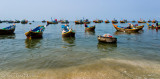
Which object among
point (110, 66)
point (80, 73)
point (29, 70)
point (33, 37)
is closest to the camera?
point (80, 73)

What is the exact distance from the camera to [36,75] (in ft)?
20.2

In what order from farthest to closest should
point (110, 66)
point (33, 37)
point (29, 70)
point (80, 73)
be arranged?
point (33, 37) < point (110, 66) < point (29, 70) < point (80, 73)

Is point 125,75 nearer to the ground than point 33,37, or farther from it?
nearer to the ground

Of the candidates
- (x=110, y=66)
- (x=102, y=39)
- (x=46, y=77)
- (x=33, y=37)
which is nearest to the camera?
(x=46, y=77)

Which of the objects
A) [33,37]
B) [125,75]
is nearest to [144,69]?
[125,75]

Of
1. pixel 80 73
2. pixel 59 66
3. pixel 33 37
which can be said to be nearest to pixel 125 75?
pixel 80 73

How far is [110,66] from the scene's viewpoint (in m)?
7.28

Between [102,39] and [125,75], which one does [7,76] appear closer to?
[125,75]

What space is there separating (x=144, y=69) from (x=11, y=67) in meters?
8.61

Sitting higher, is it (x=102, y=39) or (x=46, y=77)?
(x=102, y=39)

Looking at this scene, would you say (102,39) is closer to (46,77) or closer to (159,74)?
(159,74)

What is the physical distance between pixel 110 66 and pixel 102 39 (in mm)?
7876

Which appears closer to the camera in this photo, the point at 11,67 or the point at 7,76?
the point at 7,76

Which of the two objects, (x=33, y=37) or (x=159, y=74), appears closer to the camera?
(x=159, y=74)
